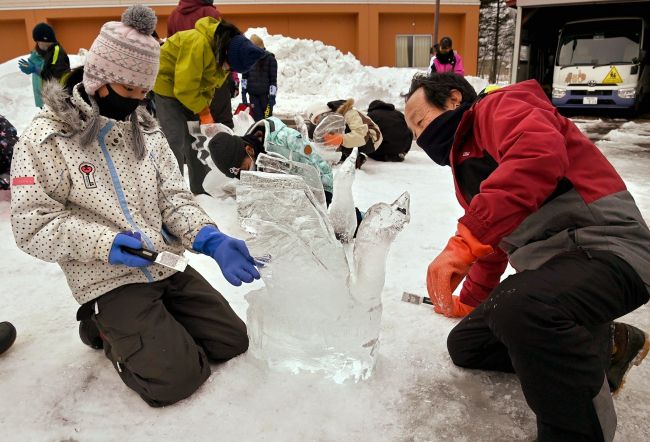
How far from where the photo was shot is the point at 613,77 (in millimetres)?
9914

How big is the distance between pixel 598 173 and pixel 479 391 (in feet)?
2.79

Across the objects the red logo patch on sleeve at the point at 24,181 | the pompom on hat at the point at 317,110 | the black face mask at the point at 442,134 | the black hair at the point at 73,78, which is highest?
the black hair at the point at 73,78

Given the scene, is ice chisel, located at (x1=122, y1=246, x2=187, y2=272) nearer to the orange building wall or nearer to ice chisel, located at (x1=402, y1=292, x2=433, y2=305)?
ice chisel, located at (x1=402, y1=292, x2=433, y2=305)

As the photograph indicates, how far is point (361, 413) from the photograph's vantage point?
170 cm

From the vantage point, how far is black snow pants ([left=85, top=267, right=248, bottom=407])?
1.78 m

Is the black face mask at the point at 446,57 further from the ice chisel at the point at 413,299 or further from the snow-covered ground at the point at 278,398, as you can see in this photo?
the ice chisel at the point at 413,299

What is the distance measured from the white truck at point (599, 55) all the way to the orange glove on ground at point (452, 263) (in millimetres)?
10036

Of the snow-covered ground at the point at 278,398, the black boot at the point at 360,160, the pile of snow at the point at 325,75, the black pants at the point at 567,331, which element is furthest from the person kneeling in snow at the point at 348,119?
the pile of snow at the point at 325,75

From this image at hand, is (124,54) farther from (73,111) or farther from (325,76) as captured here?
(325,76)

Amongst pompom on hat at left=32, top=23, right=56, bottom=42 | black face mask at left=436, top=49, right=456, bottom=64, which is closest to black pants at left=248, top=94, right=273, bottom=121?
pompom on hat at left=32, top=23, right=56, bottom=42

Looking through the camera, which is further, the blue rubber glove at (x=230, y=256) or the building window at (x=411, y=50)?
the building window at (x=411, y=50)

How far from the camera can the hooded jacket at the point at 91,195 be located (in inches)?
66.3

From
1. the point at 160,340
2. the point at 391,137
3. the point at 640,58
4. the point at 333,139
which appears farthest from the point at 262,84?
the point at 640,58

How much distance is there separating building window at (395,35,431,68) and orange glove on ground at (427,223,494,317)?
15690 millimetres
